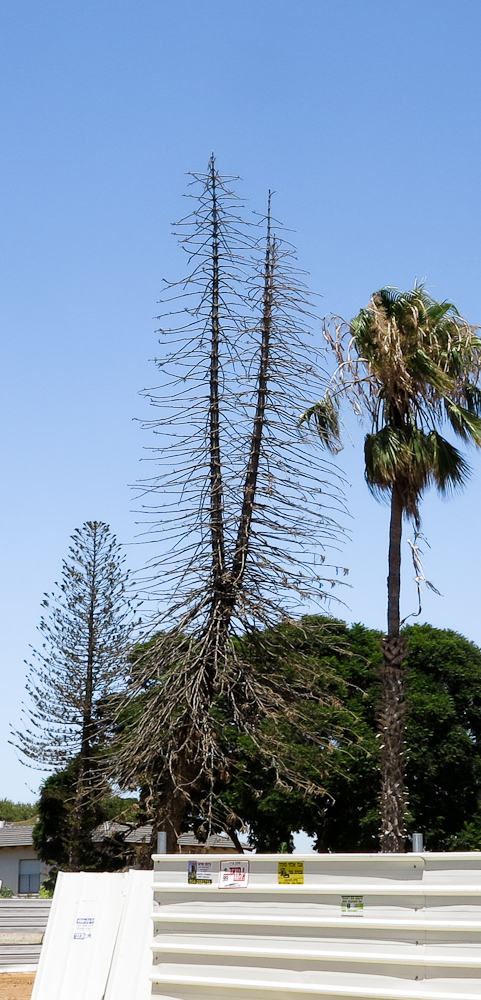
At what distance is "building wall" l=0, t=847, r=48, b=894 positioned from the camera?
4894 cm

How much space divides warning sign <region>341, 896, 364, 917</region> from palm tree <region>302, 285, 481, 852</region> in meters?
10.2

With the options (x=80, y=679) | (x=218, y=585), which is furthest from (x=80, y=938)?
(x=80, y=679)

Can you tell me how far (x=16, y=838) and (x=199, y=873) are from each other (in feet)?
146

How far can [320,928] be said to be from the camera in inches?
282

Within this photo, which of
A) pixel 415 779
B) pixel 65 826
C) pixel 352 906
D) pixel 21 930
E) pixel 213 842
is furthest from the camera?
pixel 213 842

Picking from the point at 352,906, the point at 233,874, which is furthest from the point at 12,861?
the point at 352,906

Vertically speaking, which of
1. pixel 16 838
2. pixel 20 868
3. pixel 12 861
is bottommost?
pixel 20 868

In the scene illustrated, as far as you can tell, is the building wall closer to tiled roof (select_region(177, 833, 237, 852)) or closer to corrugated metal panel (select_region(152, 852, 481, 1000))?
tiled roof (select_region(177, 833, 237, 852))

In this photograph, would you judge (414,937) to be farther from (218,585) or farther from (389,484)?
(389,484)

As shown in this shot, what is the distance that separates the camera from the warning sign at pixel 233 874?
7660 mm

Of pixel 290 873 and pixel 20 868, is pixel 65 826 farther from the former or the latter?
pixel 290 873

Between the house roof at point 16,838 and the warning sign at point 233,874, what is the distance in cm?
4273

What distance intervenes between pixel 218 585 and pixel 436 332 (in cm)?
655

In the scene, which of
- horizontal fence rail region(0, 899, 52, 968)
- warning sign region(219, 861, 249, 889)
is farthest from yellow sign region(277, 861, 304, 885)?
horizontal fence rail region(0, 899, 52, 968)
